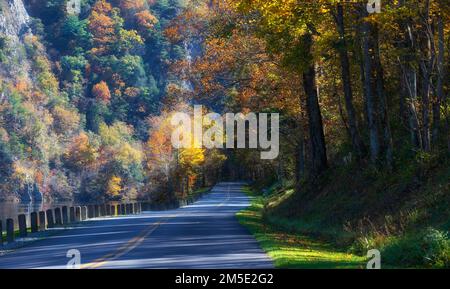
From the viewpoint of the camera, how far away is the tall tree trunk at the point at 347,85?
30141 mm

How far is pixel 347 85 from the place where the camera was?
3284 centimetres

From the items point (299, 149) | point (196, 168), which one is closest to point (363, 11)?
point (299, 149)

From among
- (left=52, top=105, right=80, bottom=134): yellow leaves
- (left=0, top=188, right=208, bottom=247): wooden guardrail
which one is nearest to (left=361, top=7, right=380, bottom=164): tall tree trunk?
(left=0, top=188, right=208, bottom=247): wooden guardrail

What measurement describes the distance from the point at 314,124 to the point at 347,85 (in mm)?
6185

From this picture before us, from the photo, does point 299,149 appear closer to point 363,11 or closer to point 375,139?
point 375,139

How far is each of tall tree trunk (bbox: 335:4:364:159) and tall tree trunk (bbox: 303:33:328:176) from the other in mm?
4013

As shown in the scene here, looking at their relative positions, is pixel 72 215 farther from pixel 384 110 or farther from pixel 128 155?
pixel 128 155

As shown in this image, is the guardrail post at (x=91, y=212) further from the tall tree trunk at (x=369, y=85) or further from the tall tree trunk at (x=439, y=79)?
the tall tree trunk at (x=439, y=79)

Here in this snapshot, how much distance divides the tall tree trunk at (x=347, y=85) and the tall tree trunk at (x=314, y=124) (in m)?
4.01

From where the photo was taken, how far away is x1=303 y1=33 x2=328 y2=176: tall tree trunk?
3781cm

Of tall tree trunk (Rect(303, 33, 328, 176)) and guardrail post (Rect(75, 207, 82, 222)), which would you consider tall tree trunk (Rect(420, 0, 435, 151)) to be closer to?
tall tree trunk (Rect(303, 33, 328, 176))
